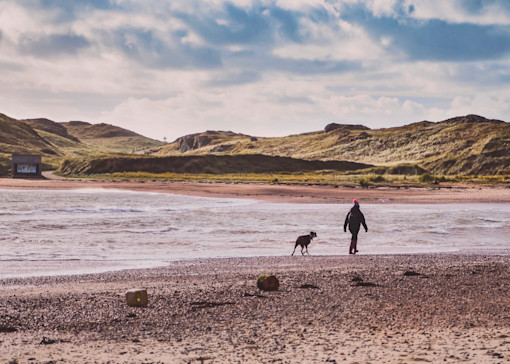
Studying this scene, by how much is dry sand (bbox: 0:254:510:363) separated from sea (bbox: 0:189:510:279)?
10.2 ft

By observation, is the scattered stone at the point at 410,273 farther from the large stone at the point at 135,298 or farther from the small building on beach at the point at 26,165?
the small building on beach at the point at 26,165

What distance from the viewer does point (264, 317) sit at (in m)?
8.66

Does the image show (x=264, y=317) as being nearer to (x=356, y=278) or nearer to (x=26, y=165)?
(x=356, y=278)

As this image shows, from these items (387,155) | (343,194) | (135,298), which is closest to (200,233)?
(135,298)

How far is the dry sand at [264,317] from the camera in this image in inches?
270

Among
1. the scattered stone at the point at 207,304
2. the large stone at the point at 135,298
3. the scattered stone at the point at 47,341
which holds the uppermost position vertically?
the large stone at the point at 135,298

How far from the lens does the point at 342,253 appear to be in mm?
16531

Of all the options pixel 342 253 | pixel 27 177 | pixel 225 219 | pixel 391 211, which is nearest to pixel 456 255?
pixel 342 253

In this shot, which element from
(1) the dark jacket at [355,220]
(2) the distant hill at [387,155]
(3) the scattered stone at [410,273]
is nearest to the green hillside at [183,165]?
(2) the distant hill at [387,155]

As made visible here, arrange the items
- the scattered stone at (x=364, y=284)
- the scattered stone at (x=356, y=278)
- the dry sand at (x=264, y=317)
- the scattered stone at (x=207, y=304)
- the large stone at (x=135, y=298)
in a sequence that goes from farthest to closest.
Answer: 1. the scattered stone at (x=356, y=278)
2. the scattered stone at (x=364, y=284)
3. the scattered stone at (x=207, y=304)
4. the large stone at (x=135, y=298)
5. the dry sand at (x=264, y=317)

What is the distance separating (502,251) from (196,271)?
9.91 meters

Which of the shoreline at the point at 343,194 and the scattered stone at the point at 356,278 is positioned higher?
the shoreline at the point at 343,194

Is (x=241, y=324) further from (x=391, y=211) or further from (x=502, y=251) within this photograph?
(x=391, y=211)

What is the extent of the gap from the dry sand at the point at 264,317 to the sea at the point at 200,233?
3.12m
